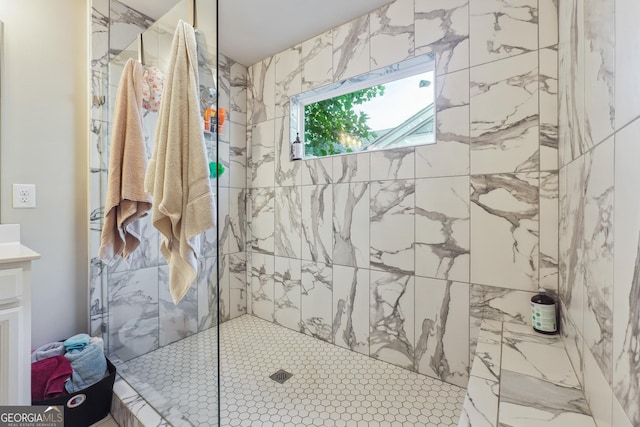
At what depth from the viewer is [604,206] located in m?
0.66

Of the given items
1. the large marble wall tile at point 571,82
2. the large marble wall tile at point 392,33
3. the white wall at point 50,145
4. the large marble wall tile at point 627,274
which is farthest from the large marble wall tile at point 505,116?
the white wall at point 50,145

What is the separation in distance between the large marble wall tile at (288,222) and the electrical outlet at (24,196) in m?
1.46

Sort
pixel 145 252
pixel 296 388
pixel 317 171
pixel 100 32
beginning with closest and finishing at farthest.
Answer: pixel 145 252
pixel 296 388
pixel 100 32
pixel 317 171

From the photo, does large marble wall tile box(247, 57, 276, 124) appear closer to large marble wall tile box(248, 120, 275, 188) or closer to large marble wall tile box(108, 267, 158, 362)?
large marble wall tile box(248, 120, 275, 188)

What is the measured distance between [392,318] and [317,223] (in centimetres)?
83

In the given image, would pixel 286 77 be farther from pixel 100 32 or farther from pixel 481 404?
pixel 481 404

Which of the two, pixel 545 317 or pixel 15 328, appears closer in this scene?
A: pixel 15 328

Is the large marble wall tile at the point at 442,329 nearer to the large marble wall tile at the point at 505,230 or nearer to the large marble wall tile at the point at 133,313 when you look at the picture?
the large marble wall tile at the point at 505,230

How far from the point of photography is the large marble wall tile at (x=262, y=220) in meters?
2.43

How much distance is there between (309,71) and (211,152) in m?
1.51

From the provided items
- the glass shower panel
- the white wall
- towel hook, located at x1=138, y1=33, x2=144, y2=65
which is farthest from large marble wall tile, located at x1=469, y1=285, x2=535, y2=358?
the white wall

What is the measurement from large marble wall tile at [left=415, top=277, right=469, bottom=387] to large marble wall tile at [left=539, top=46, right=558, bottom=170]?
0.74 m

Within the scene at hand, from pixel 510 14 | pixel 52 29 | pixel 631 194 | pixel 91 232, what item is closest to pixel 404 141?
pixel 510 14
